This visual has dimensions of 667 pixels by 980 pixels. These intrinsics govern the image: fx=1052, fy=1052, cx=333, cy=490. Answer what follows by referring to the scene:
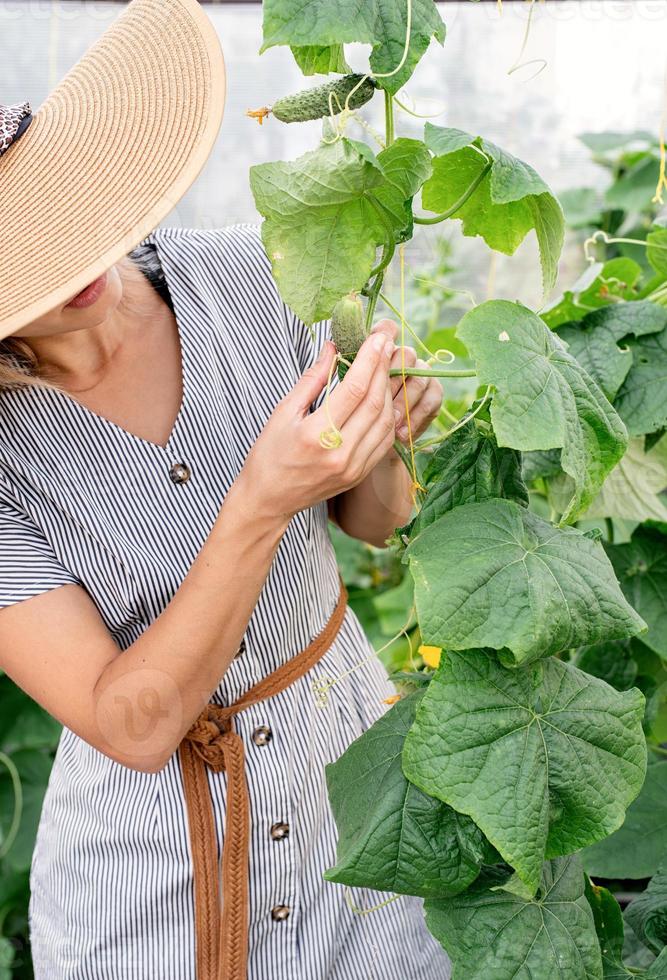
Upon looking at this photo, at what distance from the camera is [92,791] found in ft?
3.17

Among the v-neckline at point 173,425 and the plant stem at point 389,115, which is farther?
the v-neckline at point 173,425

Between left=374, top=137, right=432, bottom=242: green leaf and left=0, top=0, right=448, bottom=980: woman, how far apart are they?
115 mm

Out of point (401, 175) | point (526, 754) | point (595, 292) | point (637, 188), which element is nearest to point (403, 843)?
point (526, 754)

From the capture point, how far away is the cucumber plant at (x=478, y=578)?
61 centimetres

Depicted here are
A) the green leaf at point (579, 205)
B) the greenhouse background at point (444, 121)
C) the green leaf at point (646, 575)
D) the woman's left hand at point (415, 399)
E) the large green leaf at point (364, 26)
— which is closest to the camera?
the large green leaf at point (364, 26)

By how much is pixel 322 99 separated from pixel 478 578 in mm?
298

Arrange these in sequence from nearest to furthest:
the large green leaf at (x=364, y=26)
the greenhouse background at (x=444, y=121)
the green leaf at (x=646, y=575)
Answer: the large green leaf at (x=364, y=26) < the green leaf at (x=646, y=575) < the greenhouse background at (x=444, y=121)

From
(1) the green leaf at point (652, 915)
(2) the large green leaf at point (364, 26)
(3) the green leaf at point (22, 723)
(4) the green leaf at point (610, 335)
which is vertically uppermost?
(2) the large green leaf at point (364, 26)

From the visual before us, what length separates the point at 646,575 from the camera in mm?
1032

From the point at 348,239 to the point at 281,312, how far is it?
0.28 m

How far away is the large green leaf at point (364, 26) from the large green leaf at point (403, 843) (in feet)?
1.45

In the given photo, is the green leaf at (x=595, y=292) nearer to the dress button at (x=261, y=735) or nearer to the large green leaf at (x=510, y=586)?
the large green leaf at (x=510, y=586)

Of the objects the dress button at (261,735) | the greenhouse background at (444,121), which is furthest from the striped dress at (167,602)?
the greenhouse background at (444,121)

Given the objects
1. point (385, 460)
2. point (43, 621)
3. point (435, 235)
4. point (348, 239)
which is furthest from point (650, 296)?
point (435, 235)
